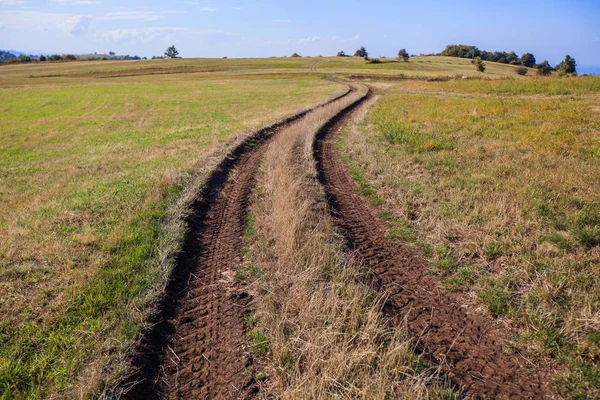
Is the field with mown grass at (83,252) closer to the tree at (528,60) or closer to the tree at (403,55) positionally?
the tree at (403,55)

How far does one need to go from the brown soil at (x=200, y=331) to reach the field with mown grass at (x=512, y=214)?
3553 millimetres

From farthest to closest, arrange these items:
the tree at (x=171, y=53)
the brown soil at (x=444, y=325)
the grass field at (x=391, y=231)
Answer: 1. the tree at (x=171, y=53)
2. the grass field at (x=391, y=231)
3. the brown soil at (x=444, y=325)

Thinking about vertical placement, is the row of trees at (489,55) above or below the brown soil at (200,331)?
above

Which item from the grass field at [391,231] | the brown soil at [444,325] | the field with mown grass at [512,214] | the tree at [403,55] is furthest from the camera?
the tree at [403,55]

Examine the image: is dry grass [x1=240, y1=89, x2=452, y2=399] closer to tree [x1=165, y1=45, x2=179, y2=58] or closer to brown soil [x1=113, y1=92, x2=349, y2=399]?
brown soil [x1=113, y1=92, x2=349, y2=399]

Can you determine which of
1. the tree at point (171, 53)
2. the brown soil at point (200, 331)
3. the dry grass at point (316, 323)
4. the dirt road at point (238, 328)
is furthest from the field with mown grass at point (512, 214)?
the tree at point (171, 53)

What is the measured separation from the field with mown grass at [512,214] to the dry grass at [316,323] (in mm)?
1755

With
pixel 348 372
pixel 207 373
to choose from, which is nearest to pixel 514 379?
pixel 348 372

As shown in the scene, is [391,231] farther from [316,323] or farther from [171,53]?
[171,53]

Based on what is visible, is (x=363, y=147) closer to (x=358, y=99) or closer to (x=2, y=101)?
(x=358, y=99)

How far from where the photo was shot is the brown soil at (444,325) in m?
3.98

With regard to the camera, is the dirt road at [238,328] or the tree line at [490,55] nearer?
the dirt road at [238,328]

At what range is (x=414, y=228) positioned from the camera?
25.6 feet

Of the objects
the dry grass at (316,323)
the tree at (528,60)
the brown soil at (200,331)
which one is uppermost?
the tree at (528,60)
